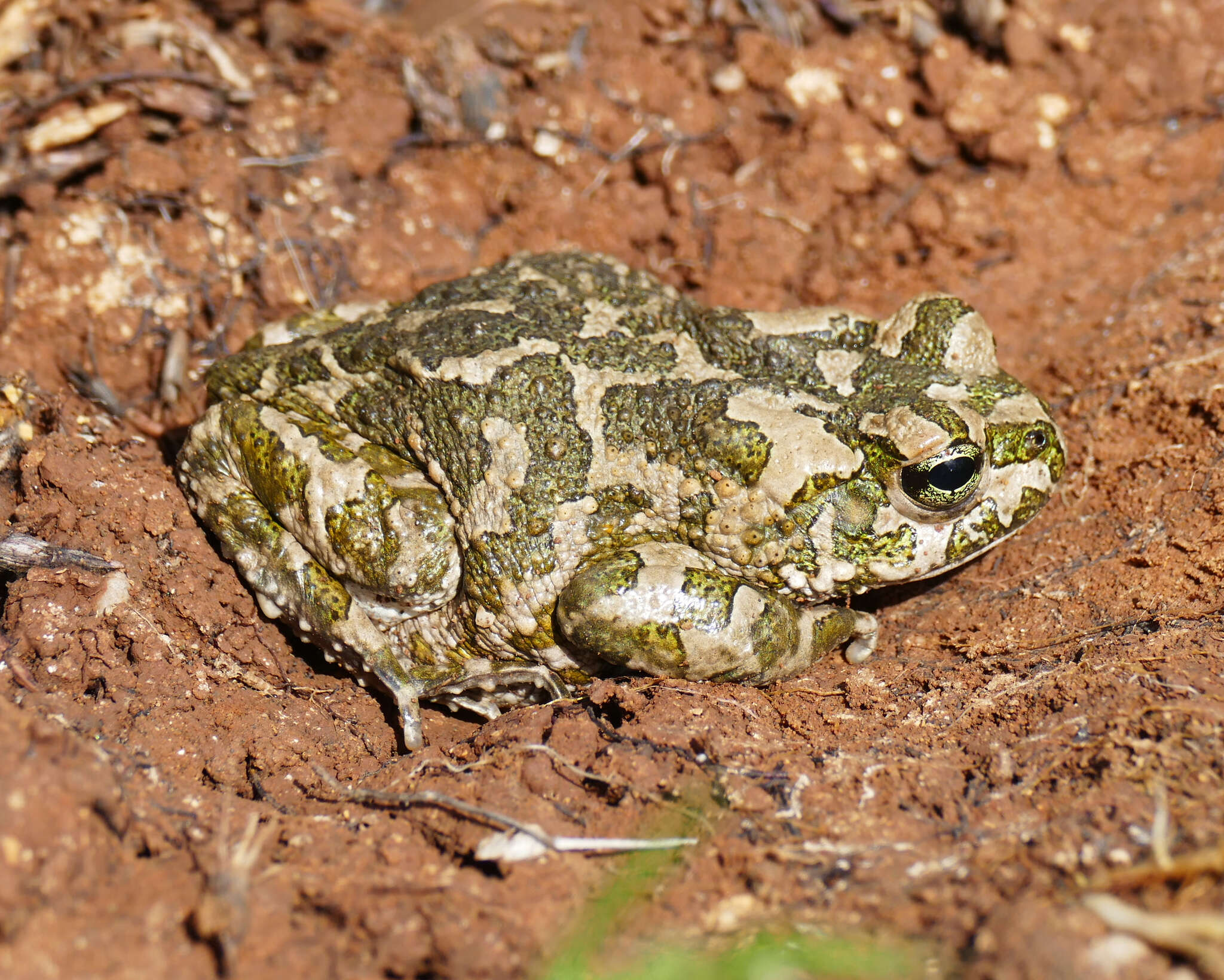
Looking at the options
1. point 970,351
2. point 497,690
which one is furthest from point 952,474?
point 497,690

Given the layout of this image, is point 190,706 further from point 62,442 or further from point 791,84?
point 791,84

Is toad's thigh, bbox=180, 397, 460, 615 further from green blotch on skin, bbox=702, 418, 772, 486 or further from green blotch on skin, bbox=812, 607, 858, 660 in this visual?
green blotch on skin, bbox=812, 607, 858, 660

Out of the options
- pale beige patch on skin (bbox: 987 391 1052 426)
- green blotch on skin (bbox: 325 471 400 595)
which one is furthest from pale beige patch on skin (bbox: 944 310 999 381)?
green blotch on skin (bbox: 325 471 400 595)

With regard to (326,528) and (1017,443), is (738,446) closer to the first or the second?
(1017,443)

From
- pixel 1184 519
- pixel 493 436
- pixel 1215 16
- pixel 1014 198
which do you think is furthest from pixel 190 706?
pixel 1215 16

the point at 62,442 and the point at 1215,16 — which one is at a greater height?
the point at 1215,16

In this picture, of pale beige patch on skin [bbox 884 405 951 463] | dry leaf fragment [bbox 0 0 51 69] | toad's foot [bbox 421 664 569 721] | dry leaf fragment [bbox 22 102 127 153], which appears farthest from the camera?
dry leaf fragment [bbox 0 0 51 69]

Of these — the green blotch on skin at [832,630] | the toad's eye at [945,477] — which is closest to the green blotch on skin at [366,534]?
the green blotch on skin at [832,630]

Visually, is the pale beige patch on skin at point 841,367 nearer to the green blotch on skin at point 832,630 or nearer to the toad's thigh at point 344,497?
the green blotch on skin at point 832,630
